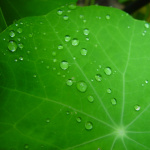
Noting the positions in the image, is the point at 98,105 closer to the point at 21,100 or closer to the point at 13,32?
the point at 21,100

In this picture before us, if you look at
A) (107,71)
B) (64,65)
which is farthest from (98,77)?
(64,65)

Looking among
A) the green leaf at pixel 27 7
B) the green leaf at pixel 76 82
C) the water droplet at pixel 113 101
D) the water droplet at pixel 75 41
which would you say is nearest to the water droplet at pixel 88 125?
the green leaf at pixel 76 82

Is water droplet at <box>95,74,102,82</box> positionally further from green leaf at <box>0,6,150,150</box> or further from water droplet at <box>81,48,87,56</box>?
water droplet at <box>81,48,87,56</box>

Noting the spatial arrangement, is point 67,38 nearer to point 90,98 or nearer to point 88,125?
point 90,98

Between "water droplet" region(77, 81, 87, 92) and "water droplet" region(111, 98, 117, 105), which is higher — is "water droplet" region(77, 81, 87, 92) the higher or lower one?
the higher one

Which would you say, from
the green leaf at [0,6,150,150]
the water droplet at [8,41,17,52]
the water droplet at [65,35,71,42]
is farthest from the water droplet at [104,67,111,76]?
the water droplet at [8,41,17,52]

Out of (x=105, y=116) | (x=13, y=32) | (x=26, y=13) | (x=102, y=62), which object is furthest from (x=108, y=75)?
(x=26, y=13)
